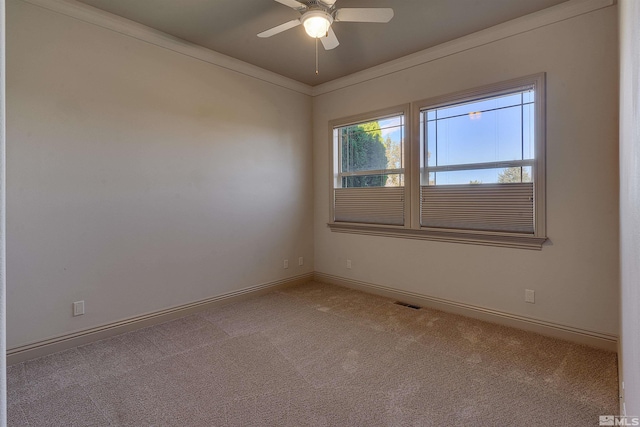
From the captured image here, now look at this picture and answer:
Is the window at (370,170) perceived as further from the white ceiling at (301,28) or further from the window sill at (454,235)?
the white ceiling at (301,28)

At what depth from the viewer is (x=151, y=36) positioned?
9.74 ft

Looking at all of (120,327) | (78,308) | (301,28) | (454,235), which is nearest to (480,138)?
(454,235)

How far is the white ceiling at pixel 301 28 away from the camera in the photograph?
8.46ft

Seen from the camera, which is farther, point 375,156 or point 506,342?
point 375,156

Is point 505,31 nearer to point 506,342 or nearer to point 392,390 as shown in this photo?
point 506,342

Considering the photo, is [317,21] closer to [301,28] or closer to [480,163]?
[301,28]

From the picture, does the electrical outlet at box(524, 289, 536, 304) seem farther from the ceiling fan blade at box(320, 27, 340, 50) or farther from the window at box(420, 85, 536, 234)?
the ceiling fan blade at box(320, 27, 340, 50)

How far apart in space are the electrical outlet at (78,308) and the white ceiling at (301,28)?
2.48 meters

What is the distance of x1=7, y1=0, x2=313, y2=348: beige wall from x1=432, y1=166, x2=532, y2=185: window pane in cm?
203

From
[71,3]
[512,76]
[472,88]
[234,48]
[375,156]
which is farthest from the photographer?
[375,156]

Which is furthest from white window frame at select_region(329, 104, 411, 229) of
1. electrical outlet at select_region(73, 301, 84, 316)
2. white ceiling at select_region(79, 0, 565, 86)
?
electrical outlet at select_region(73, 301, 84, 316)

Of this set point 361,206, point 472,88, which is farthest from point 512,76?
point 361,206

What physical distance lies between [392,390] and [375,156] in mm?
2755

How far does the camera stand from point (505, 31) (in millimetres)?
2887
